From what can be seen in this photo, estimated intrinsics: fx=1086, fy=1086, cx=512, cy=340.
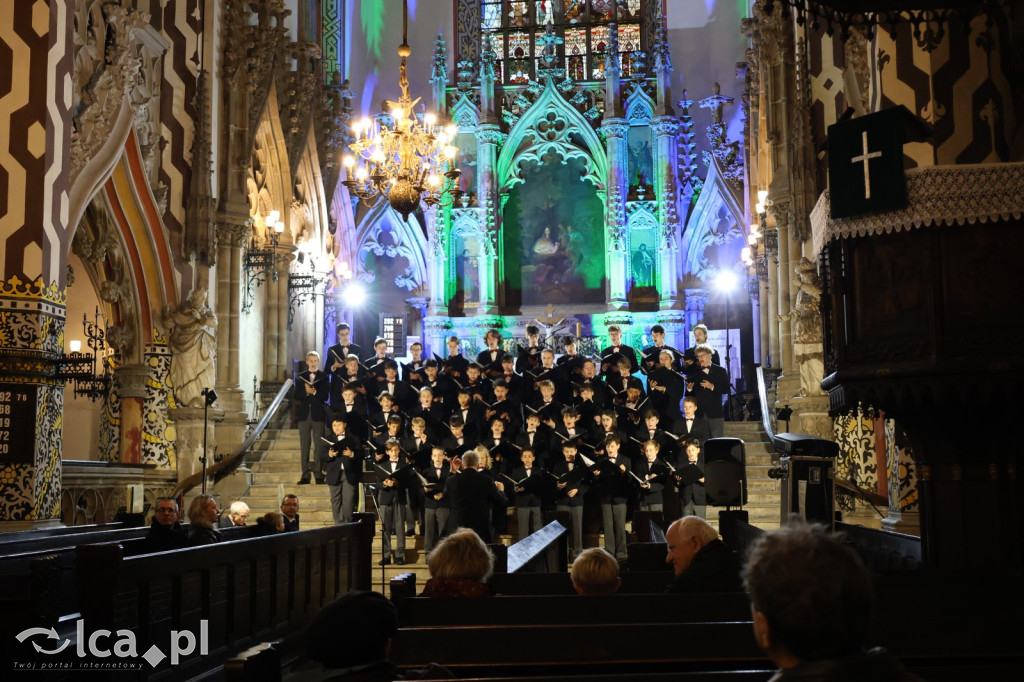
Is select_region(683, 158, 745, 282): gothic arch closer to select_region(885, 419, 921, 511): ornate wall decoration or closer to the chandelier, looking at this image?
the chandelier

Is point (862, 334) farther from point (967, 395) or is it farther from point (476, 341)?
point (476, 341)

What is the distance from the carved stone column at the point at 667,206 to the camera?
2158cm

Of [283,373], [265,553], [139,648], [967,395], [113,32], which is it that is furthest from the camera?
[283,373]

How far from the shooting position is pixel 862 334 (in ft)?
18.4

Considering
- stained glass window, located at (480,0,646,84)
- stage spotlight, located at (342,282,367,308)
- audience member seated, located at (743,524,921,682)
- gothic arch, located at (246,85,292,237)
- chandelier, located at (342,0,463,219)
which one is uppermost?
stained glass window, located at (480,0,646,84)

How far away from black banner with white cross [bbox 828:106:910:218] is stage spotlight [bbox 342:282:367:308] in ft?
55.1

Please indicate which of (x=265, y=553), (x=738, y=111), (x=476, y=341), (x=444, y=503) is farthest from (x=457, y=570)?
(x=738, y=111)

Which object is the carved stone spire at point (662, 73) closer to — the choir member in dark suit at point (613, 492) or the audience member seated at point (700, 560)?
the choir member in dark suit at point (613, 492)

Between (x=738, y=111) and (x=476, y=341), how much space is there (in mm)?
7346

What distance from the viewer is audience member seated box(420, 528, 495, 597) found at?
4.57m

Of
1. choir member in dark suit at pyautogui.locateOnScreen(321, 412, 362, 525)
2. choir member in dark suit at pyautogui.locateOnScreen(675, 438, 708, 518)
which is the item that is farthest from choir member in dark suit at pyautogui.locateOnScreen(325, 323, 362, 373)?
choir member in dark suit at pyautogui.locateOnScreen(675, 438, 708, 518)

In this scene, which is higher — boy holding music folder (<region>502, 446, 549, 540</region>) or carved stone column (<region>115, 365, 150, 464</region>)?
carved stone column (<region>115, 365, 150, 464</region>)

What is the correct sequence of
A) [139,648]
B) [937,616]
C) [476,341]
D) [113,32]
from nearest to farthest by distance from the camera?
[937,616]
[139,648]
[113,32]
[476,341]

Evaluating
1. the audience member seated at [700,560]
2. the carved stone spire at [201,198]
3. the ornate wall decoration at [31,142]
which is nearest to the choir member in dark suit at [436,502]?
the ornate wall decoration at [31,142]
